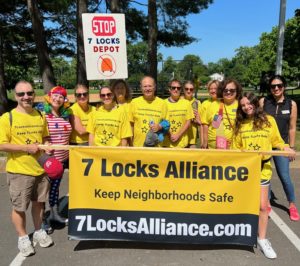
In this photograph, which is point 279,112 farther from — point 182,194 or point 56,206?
point 56,206

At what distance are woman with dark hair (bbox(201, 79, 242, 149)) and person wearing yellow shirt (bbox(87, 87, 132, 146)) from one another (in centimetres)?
112

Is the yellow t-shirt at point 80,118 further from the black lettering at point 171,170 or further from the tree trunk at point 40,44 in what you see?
the tree trunk at point 40,44

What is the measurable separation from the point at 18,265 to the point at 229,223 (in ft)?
7.07

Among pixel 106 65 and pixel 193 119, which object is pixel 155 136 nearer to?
pixel 193 119

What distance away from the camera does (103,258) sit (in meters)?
3.99

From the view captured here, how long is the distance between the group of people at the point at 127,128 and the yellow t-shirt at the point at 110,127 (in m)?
0.01

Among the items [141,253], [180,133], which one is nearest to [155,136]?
[180,133]

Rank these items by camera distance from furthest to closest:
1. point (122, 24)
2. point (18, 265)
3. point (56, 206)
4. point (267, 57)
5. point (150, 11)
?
point (267, 57) → point (150, 11) → point (122, 24) → point (56, 206) → point (18, 265)

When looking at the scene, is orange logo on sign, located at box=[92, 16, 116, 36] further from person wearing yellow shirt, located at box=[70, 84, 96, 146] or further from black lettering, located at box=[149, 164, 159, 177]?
black lettering, located at box=[149, 164, 159, 177]

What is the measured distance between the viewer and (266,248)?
13.3 feet

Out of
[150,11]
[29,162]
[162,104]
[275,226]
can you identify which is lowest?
[275,226]

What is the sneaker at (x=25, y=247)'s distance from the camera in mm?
4000

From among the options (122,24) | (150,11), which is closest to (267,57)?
(150,11)

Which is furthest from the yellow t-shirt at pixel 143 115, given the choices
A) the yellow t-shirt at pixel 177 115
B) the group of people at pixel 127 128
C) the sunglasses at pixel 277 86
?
the sunglasses at pixel 277 86
